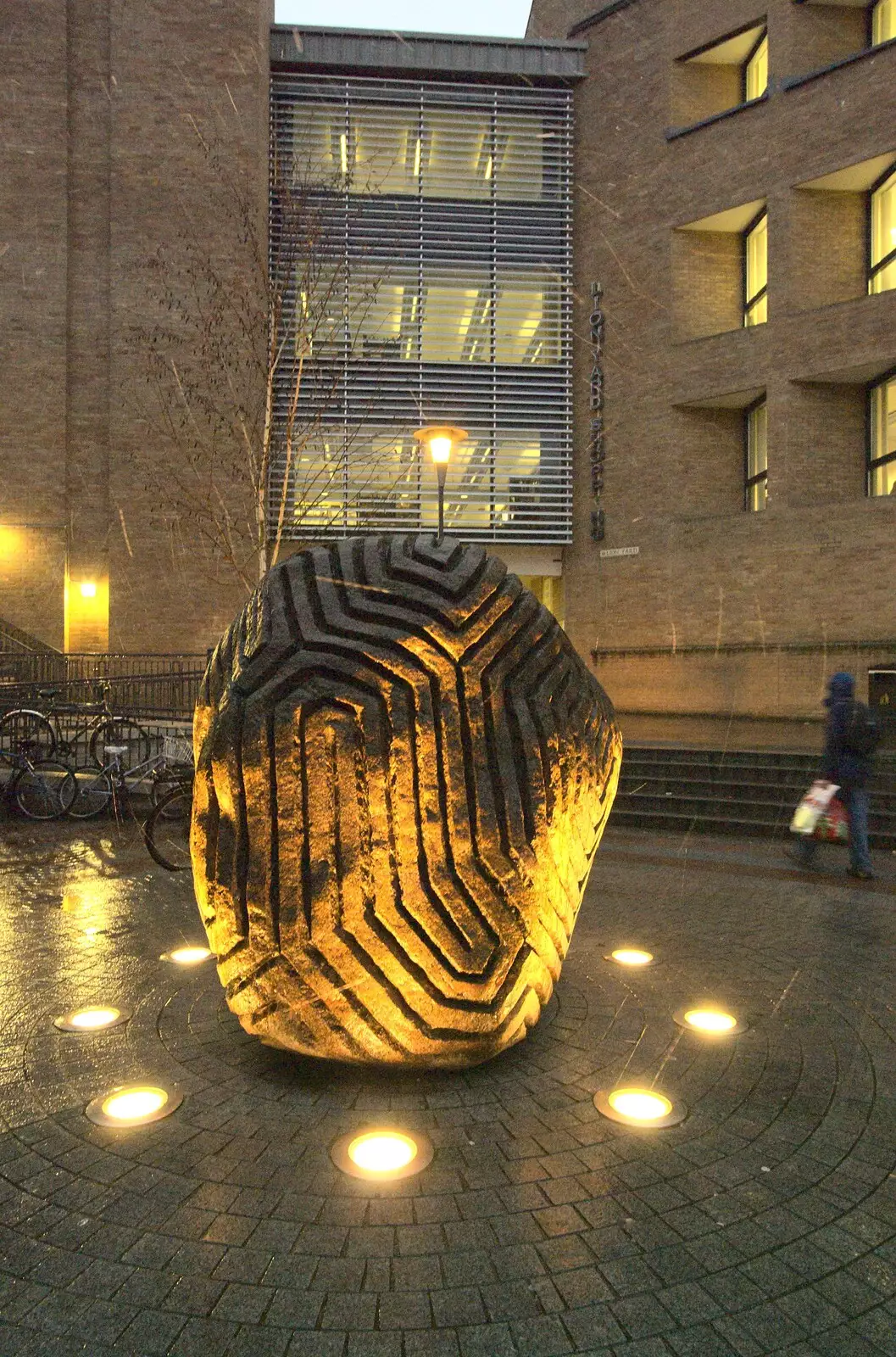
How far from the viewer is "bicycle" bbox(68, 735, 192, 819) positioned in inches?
441

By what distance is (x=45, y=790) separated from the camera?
11.2 m

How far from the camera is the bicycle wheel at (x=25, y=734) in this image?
1133 centimetres

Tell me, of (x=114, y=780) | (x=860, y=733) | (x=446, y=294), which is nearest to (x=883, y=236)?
(x=446, y=294)

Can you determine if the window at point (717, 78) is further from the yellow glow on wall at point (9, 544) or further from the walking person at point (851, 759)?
the yellow glow on wall at point (9, 544)

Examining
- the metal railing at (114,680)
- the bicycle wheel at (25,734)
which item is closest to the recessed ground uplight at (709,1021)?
the bicycle wheel at (25,734)

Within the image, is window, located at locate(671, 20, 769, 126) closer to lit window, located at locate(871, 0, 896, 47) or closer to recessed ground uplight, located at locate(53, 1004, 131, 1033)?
lit window, located at locate(871, 0, 896, 47)

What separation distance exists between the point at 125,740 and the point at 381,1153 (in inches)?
403

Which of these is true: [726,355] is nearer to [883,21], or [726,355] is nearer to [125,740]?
[883,21]

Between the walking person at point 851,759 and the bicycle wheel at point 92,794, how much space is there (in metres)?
8.37

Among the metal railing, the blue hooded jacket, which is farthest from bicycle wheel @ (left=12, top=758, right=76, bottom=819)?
the blue hooded jacket

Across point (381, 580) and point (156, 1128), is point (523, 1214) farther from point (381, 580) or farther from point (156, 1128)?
point (381, 580)

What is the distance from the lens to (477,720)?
3.53 meters

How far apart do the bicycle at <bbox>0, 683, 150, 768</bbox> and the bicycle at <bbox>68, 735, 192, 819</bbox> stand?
179mm

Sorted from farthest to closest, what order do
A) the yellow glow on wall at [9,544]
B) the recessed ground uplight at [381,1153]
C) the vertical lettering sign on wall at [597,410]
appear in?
1. the yellow glow on wall at [9,544]
2. the vertical lettering sign on wall at [597,410]
3. the recessed ground uplight at [381,1153]
